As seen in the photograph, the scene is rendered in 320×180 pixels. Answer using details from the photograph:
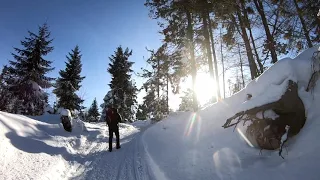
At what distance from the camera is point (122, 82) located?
130 feet

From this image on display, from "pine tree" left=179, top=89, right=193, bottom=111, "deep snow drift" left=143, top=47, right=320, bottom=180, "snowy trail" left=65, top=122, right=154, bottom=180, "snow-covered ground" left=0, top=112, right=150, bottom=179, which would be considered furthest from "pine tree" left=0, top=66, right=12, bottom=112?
"pine tree" left=179, top=89, right=193, bottom=111

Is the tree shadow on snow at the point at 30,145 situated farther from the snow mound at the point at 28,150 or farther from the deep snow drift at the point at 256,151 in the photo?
the deep snow drift at the point at 256,151

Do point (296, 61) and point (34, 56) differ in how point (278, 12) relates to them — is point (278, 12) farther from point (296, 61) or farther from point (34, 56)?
point (34, 56)

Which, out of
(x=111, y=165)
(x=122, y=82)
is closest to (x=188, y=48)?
(x=111, y=165)

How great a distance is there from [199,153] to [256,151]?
219 centimetres

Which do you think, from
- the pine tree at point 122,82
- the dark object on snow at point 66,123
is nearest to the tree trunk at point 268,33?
the dark object on snow at point 66,123

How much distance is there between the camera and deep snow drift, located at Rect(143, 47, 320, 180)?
4930 mm

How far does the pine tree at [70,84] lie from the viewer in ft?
94.7

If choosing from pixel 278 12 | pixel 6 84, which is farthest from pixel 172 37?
pixel 6 84

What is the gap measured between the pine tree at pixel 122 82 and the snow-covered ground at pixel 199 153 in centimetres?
2741

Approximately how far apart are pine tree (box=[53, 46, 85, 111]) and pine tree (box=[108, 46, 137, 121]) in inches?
304

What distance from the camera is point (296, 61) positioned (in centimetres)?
618

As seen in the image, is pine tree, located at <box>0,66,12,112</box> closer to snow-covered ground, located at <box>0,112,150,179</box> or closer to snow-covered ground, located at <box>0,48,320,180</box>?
snow-covered ground, located at <box>0,112,150,179</box>

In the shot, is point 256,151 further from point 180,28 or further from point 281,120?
point 180,28
